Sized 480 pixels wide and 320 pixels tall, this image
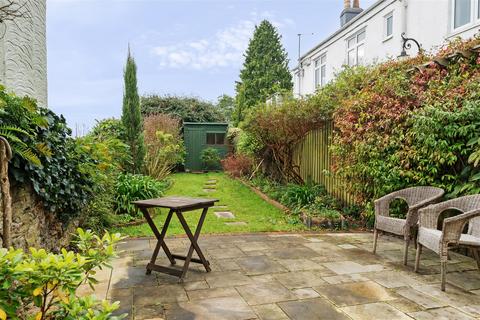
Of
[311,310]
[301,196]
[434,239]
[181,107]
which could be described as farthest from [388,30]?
[181,107]

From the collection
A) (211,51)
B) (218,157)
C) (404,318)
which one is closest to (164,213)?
(404,318)

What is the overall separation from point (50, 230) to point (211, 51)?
33.7ft

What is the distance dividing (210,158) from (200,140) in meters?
1.21

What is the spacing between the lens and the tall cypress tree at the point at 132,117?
29.7 feet

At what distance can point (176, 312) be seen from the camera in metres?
2.63

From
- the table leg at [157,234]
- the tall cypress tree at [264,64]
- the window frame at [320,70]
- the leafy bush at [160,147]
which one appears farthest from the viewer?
the tall cypress tree at [264,64]

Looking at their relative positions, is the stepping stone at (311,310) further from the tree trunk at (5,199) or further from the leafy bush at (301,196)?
the leafy bush at (301,196)

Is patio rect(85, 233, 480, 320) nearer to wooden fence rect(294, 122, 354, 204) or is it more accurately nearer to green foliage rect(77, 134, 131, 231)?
green foliage rect(77, 134, 131, 231)

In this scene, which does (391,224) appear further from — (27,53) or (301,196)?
(27,53)

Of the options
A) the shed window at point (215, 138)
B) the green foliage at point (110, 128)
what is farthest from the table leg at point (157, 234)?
the shed window at point (215, 138)

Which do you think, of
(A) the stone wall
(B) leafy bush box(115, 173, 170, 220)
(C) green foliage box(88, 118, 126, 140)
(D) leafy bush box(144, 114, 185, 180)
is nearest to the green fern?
(A) the stone wall

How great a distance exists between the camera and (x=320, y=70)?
1512cm

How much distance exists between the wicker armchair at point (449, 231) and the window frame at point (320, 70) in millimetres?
11311

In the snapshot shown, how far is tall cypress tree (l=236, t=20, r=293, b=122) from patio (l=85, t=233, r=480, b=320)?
912 inches
